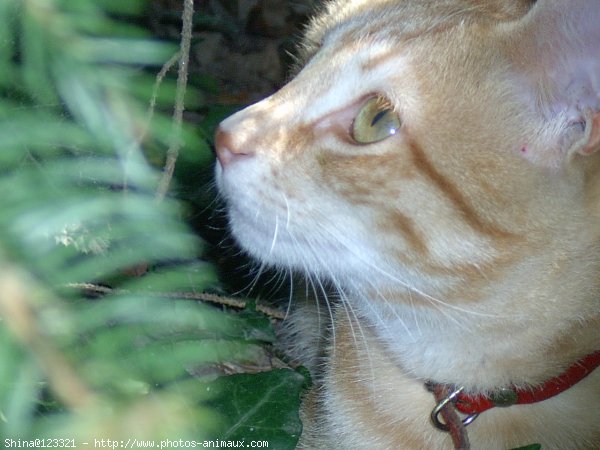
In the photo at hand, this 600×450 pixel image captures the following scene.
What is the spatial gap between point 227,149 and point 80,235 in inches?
40.8

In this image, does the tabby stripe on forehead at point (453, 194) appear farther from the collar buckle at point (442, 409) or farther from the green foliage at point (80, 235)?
the green foliage at point (80, 235)

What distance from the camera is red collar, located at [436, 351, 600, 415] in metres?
1.79

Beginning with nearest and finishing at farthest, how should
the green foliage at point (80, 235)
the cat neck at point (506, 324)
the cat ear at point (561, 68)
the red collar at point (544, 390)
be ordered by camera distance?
the green foliage at point (80, 235)
the cat ear at point (561, 68)
the cat neck at point (506, 324)
the red collar at point (544, 390)

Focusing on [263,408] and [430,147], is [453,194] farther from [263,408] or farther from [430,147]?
[263,408]

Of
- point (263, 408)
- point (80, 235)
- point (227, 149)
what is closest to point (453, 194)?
point (227, 149)

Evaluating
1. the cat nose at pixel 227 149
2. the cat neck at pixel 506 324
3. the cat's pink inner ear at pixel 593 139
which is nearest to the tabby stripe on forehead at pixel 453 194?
the cat neck at pixel 506 324

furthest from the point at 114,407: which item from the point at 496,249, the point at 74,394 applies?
the point at 496,249

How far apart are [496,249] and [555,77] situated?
374mm

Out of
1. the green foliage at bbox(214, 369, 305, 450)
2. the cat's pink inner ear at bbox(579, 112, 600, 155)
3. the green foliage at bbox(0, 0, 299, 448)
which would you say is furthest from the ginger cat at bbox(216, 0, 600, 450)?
the green foliage at bbox(0, 0, 299, 448)

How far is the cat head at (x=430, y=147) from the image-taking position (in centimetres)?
151

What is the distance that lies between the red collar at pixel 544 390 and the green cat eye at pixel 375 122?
28.4 inches

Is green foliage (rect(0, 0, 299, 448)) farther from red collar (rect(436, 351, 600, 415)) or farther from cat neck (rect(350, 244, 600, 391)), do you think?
red collar (rect(436, 351, 600, 415))

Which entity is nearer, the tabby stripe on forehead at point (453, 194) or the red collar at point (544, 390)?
the tabby stripe on forehead at point (453, 194)

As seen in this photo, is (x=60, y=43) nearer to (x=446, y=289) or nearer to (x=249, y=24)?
(x=446, y=289)
